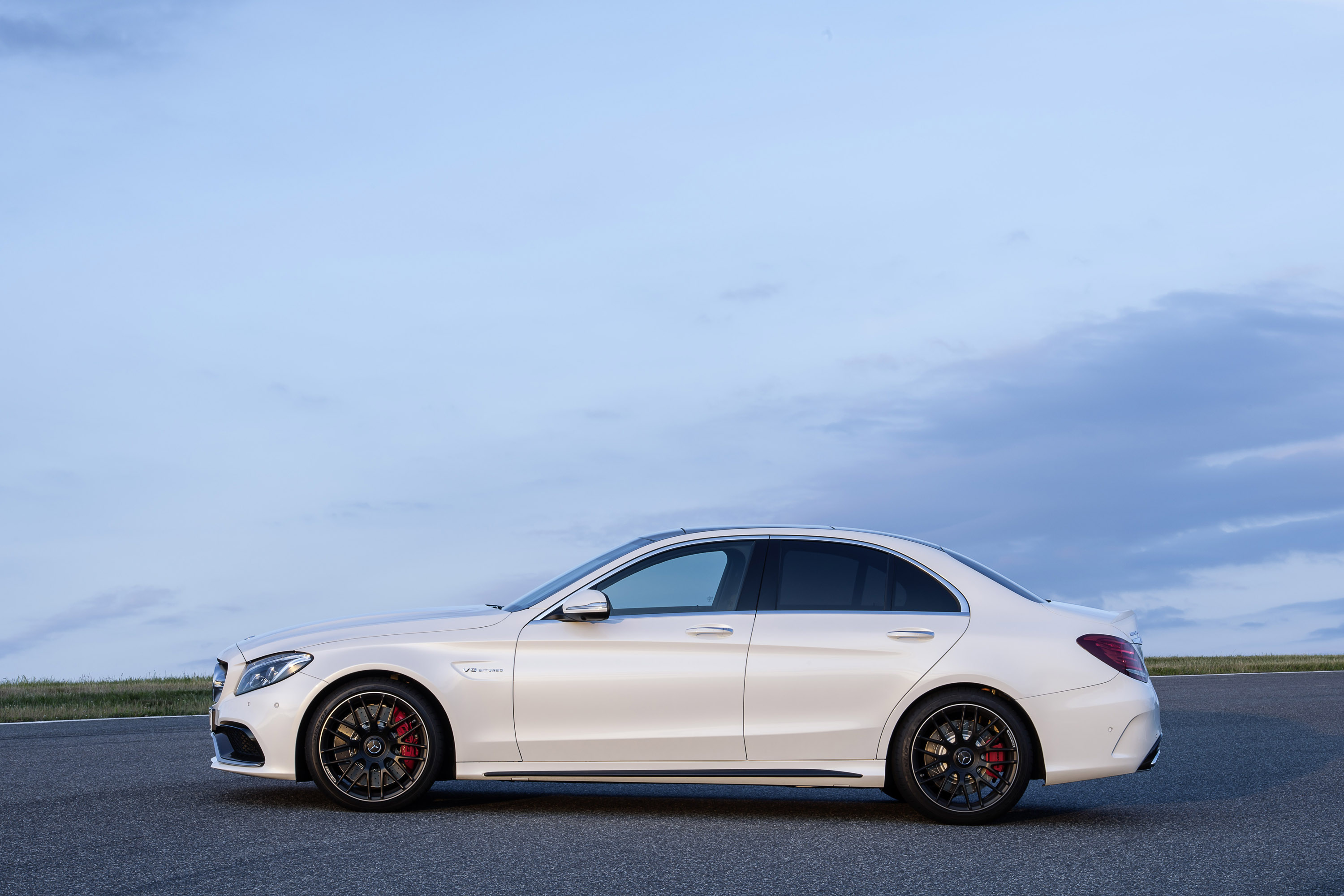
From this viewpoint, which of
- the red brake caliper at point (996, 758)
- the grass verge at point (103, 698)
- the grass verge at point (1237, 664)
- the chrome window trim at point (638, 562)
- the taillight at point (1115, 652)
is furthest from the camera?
the grass verge at point (1237, 664)

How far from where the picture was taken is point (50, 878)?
627cm

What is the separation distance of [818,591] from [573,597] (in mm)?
1572

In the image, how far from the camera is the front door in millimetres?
7969

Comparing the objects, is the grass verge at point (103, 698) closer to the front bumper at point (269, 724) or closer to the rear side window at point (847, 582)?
the front bumper at point (269, 724)

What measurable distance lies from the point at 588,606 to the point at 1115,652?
3.37 metres

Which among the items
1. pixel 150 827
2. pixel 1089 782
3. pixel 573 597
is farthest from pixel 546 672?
pixel 1089 782

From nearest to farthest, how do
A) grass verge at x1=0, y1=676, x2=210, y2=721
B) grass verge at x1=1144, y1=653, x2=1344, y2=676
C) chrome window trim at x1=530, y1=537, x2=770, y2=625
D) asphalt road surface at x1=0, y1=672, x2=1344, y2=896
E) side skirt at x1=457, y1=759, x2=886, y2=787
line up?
asphalt road surface at x1=0, y1=672, x2=1344, y2=896 → side skirt at x1=457, y1=759, x2=886, y2=787 → chrome window trim at x1=530, y1=537, x2=770, y2=625 → grass verge at x1=0, y1=676, x2=210, y2=721 → grass verge at x1=1144, y1=653, x2=1344, y2=676

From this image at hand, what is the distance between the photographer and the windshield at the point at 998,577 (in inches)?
337

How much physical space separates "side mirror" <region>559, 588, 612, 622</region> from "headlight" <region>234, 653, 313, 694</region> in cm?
165

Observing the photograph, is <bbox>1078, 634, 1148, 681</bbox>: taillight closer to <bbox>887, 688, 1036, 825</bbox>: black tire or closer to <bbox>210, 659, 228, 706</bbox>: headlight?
<bbox>887, 688, 1036, 825</bbox>: black tire

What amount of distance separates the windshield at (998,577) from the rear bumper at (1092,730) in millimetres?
679

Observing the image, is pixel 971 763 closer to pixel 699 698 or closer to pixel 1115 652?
pixel 1115 652

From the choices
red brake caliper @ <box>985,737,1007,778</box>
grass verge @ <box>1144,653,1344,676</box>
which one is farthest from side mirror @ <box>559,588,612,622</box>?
grass verge @ <box>1144,653,1344,676</box>

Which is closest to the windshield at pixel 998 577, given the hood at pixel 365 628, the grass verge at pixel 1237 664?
the hood at pixel 365 628
